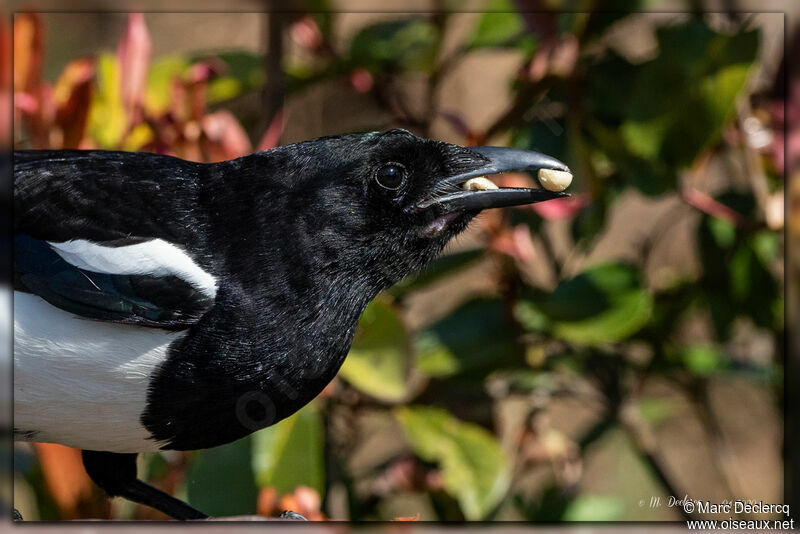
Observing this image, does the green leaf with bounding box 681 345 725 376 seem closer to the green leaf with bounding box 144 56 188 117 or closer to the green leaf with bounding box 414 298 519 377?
the green leaf with bounding box 414 298 519 377

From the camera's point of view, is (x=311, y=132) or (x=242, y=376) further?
(x=311, y=132)

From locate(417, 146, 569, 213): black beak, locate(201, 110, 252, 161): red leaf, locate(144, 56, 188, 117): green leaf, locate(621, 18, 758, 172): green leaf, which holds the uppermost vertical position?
locate(144, 56, 188, 117): green leaf

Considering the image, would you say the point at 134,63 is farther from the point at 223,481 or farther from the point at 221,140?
the point at 223,481

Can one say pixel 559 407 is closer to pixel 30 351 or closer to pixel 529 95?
pixel 529 95

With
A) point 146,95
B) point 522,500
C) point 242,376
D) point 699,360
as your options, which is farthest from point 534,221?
point 242,376

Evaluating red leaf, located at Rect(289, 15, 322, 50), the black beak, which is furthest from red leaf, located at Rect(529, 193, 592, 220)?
red leaf, located at Rect(289, 15, 322, 50)

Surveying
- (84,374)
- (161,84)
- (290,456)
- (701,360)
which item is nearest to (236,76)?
(161,84)

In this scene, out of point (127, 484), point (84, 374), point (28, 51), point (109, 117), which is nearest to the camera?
point (84, 374)
